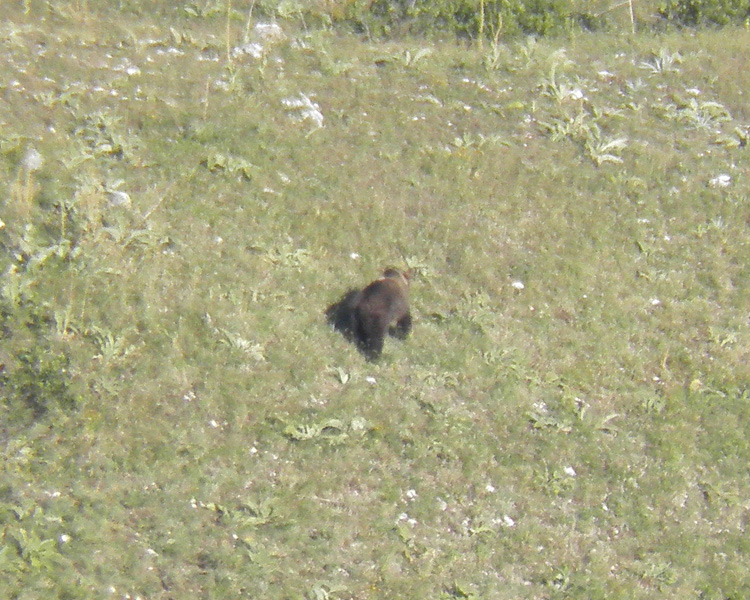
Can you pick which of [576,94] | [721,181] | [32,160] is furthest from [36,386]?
[721,181]

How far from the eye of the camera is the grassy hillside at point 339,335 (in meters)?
8.38

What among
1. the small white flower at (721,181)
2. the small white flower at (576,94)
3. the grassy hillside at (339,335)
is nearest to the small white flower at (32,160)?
the grassy hillside at (339,335)

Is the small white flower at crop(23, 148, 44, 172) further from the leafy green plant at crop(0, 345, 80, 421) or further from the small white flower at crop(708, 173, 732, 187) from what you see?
the small white flower at crop(708, 173, 732, 187)

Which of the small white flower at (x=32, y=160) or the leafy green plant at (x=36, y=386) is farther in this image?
the small white flower at (x=32, y=160)

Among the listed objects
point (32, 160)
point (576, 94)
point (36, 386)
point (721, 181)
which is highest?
point (576, 94)

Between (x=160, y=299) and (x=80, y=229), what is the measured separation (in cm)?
137

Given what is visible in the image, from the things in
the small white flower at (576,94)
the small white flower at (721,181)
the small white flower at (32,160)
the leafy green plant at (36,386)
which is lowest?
the leafy green plant at (36,386)

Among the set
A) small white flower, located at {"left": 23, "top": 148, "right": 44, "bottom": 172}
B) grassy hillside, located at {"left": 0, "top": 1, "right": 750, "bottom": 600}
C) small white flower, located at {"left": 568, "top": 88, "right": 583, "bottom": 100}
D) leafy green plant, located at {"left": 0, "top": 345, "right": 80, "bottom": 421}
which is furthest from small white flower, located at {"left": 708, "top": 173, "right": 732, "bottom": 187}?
leafy green plant, located at {"left": 0, "top": 345, "right": 80, "bottom": 421}

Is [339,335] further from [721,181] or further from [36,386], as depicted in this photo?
[721,181]

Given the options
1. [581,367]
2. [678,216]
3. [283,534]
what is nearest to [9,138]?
[283,534]

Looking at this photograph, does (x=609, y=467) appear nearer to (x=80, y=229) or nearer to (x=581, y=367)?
(x=581, y=367)

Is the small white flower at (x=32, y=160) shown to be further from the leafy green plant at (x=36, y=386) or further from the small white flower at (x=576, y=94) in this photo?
the small white flower at (x=576, y=94)

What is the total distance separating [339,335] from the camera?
10.4m

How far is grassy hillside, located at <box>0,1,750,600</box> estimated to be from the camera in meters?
8.38
